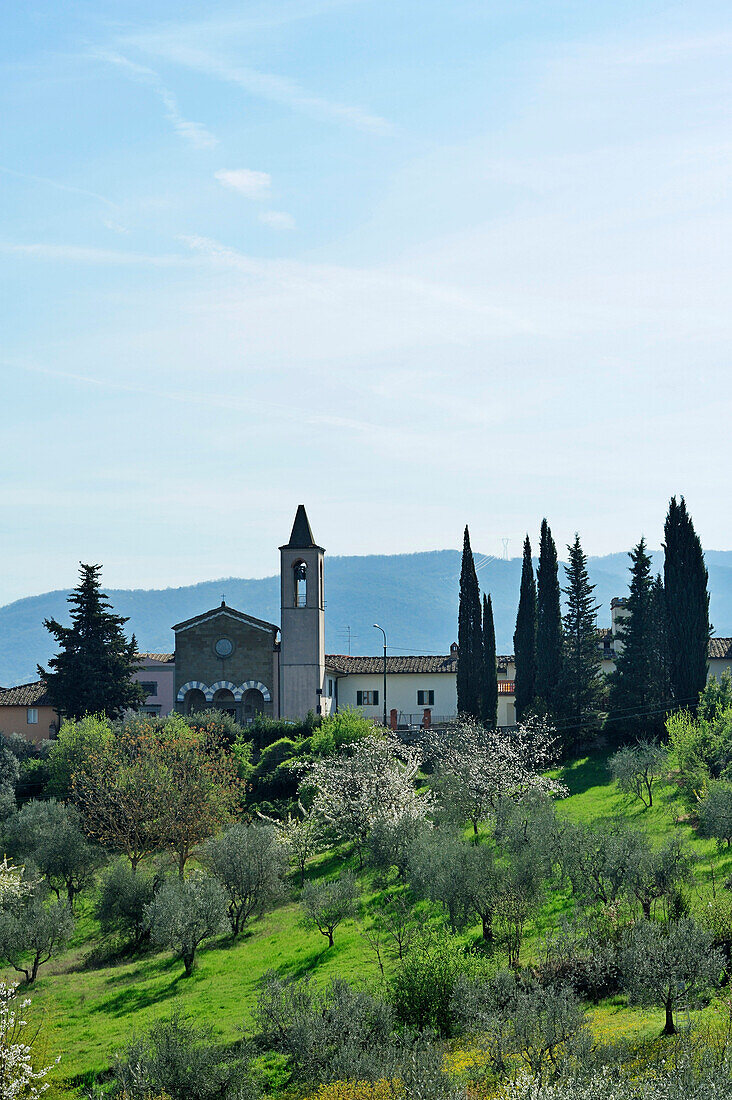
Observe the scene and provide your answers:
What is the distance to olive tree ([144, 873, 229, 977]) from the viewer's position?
33.7 m

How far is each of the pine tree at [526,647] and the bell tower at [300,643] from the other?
11.8m

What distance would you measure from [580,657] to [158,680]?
90.6ft

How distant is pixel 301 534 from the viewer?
6538 centimetres

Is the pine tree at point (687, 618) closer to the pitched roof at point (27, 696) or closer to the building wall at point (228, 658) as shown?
the building wall at point (228, 658)

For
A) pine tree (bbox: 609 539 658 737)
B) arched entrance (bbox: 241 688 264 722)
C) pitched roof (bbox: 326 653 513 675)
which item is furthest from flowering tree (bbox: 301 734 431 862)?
pitched roof (bbox: 326 653 513 675)

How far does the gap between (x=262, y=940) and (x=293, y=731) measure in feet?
70.3

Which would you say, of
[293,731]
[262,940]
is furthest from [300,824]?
[293,731]

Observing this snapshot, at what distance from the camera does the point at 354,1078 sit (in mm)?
20562

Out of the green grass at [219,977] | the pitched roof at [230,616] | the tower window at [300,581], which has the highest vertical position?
the tower window at [300,581]

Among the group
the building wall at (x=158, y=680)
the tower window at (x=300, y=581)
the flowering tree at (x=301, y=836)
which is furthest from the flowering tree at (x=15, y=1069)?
the building wall at (x=158, y=680)

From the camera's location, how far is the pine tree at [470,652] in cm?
5850

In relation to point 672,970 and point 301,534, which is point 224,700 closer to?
point 301,534

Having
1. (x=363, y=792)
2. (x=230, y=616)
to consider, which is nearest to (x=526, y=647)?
(x=230, y=616)

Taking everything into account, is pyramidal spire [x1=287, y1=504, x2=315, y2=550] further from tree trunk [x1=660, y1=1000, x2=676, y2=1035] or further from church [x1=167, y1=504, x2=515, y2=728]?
tree trunk [x1=660, y1=1000, x2=676, y2=1035]
